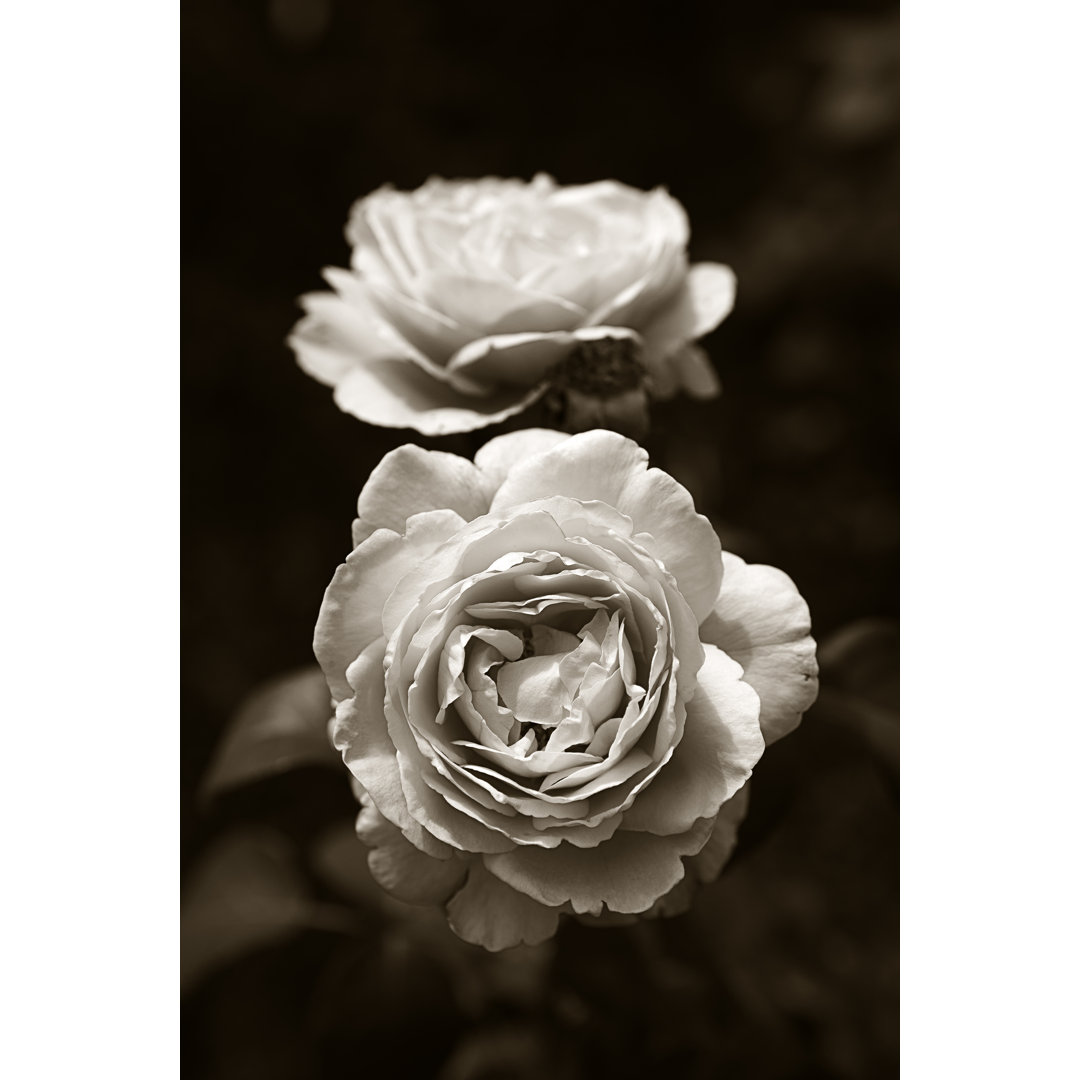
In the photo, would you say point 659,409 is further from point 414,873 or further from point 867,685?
point 414,873

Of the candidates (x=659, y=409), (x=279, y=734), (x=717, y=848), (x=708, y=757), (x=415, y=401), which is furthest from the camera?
(x=659, y=409)

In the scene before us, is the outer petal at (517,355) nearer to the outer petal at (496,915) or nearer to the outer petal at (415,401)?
the outer petal at (415,401)

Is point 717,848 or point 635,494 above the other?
point 635,494

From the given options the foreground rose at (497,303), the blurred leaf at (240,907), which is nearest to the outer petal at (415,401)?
the foreground rose at (497,303)

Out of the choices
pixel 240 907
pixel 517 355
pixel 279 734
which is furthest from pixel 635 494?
pixel 240 907

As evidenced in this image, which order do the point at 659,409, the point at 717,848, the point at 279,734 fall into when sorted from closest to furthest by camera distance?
the point at 717,848 < the point at 279,734 < the point at 659,409

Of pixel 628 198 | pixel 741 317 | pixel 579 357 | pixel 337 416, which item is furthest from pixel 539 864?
pixel 741 317

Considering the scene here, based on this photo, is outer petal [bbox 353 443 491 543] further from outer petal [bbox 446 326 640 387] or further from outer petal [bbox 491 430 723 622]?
outer petal [bbox 446 326 640 387]
